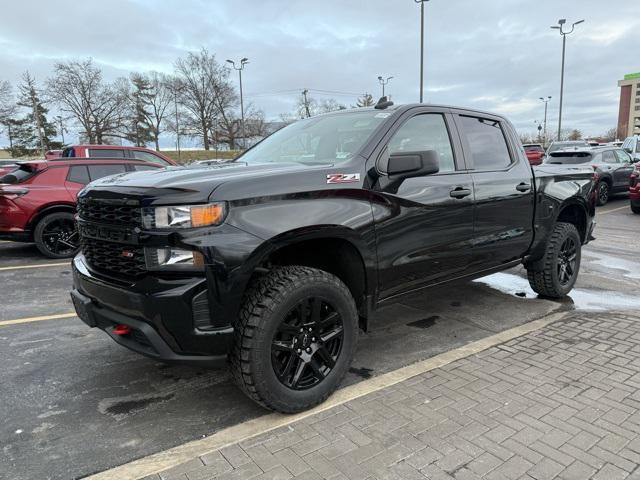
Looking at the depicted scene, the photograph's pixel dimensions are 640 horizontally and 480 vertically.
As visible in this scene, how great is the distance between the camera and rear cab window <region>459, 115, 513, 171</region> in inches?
166

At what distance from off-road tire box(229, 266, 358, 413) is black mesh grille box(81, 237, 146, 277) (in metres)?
0.62

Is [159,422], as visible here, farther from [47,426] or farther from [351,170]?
[351,170]

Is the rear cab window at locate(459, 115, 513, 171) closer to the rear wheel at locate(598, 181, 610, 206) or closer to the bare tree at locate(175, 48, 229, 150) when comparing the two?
the rear wheel at locate(598, 181, 610, 206)

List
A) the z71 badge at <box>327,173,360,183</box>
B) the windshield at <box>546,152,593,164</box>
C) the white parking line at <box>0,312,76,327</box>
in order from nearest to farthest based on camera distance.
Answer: the z71 badge at <box>327,173,360,183</box> → the white parking line at <box>0,312,76,327</box> → the windshield at <box>546,152,593,164</box>

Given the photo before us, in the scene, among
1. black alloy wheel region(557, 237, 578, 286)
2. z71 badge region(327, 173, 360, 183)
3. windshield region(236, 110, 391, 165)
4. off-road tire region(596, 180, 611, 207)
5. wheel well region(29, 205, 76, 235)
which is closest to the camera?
z71 badge region(327, 173, 360, 183)

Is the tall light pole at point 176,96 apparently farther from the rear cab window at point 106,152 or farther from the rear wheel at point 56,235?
the rear wheel at point 56,235

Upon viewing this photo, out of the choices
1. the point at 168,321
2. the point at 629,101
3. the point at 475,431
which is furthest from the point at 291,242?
the point at 629,101

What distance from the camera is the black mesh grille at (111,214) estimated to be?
261 cm

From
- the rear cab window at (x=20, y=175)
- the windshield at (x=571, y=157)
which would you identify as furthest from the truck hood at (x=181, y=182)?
the windshield at (x=571, y=157)

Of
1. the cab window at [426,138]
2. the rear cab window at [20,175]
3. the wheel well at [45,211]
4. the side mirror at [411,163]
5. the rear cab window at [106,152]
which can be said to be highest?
the rear cab window at [106,152]

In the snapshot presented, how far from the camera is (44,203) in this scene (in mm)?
7680

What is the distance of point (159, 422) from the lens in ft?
9.61

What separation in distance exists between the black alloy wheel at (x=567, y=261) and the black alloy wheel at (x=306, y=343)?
3.32 m

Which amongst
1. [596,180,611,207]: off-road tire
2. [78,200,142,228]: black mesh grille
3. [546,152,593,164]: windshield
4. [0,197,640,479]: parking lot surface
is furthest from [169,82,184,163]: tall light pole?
[78,200,142,228]: black mesh grille
